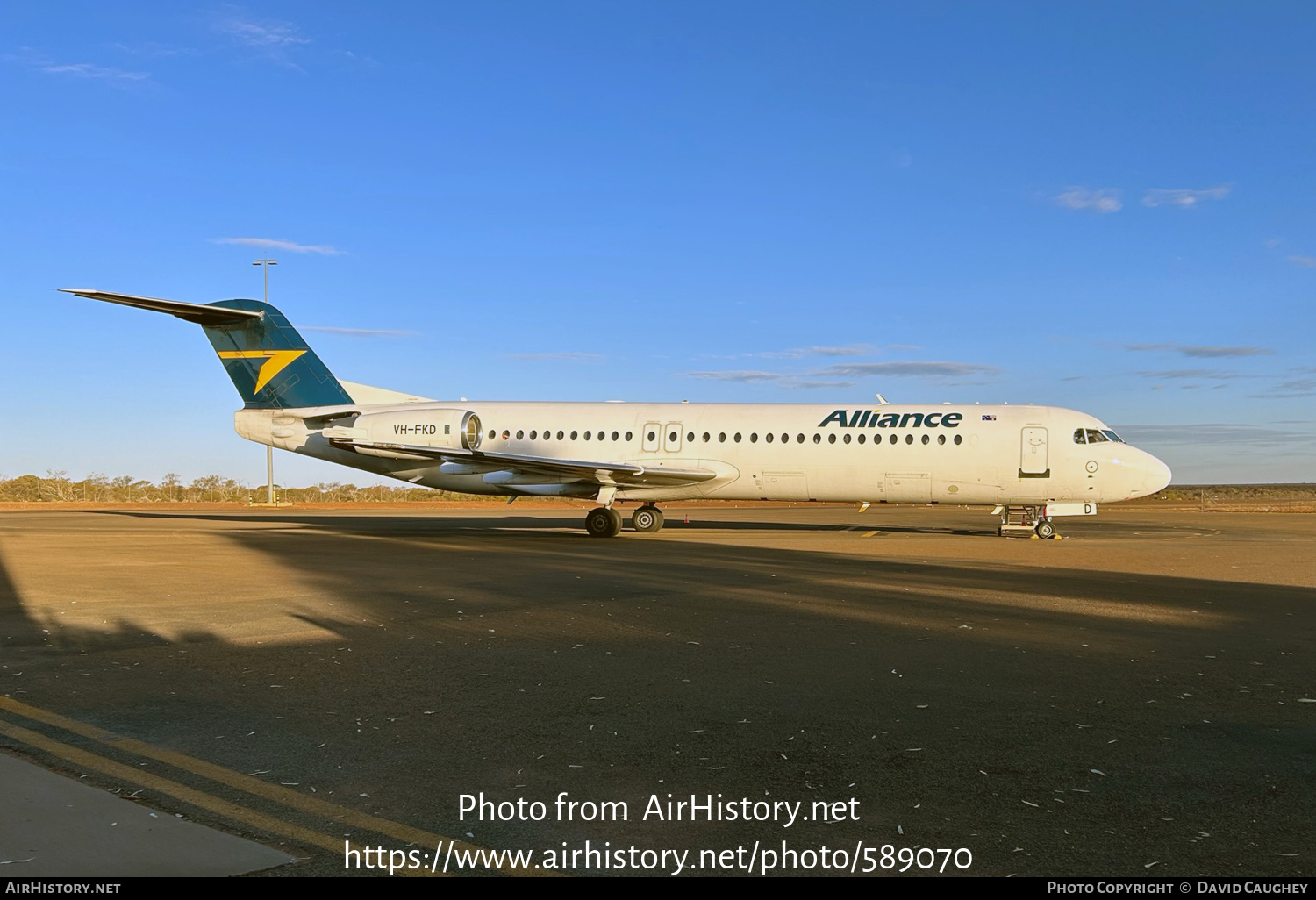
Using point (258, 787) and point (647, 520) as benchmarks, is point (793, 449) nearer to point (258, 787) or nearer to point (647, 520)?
point (647, 520)

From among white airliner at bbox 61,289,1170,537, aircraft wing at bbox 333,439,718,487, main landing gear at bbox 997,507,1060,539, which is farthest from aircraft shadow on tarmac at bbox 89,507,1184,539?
white airliner at bbox 61,289,1170,537

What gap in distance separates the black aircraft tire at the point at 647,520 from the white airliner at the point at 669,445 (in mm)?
46

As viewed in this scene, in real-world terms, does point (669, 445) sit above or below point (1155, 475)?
above

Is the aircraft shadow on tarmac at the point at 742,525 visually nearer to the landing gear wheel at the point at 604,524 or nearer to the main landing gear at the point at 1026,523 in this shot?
the main landing gear at the point at 1026,523

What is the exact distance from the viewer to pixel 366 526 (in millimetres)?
27938

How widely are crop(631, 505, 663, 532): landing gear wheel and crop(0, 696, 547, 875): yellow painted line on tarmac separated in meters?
19.1

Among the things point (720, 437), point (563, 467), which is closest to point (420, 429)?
point (563, 467)

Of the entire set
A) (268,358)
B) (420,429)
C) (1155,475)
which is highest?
(268,358)

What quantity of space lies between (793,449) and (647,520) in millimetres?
4180

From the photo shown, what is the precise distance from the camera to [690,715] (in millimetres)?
6137

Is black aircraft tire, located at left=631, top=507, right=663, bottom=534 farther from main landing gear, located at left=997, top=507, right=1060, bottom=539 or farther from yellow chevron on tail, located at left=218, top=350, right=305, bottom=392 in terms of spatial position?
yellow chevron on tail, located at left=218, top=350, right=305, bottom=392

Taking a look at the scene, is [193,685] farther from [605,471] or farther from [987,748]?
[605,471]

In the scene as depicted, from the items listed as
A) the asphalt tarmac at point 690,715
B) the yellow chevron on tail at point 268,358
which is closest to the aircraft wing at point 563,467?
the yellow chevron on tail at point 268,358

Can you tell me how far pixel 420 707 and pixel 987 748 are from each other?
3533 mm
